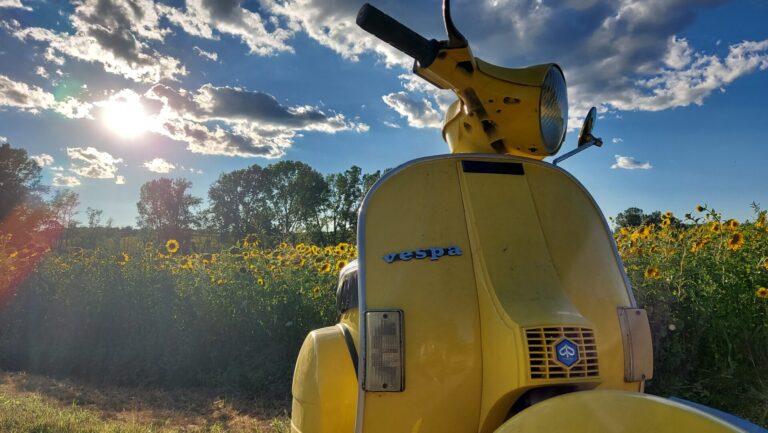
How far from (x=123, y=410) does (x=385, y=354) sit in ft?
12.2

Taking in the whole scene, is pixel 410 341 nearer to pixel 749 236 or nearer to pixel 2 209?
pixel 749 236

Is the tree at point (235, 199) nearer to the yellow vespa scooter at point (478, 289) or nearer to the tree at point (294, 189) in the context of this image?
the tree at point (294, 189)

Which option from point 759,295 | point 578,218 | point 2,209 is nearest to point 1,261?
point 578,218

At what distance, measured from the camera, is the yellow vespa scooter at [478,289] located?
4.50 feet

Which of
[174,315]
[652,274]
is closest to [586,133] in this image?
[652,274]

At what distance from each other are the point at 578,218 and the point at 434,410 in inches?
31.7

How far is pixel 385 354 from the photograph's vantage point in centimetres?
142

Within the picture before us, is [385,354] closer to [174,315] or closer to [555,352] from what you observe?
[555,352]

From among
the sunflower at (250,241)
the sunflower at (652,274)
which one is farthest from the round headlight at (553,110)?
the sunflower at (250,241)

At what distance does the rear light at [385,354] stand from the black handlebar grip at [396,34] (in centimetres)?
88

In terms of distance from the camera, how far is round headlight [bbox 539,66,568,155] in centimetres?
180

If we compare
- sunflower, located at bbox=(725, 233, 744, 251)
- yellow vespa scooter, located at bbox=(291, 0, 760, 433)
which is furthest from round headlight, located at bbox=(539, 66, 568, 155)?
sunflower, located at bbox=(725, 233, 744, 251)

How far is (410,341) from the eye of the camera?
1.43 metres

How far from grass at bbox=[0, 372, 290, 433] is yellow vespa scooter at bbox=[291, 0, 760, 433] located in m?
2.21
